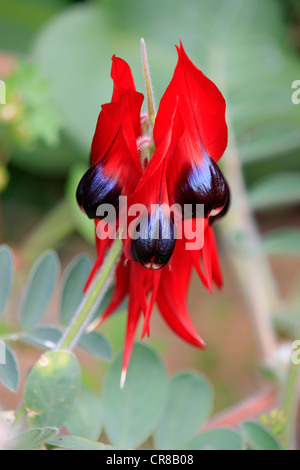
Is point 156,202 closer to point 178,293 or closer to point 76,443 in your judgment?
point 178,293

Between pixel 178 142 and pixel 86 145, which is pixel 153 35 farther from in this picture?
pixel 178 142

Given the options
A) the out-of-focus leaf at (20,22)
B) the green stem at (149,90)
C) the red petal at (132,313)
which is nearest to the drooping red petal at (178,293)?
the red petal at (132,313)

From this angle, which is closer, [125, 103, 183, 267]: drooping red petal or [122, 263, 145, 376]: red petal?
[125, 103, 183, 267]: drooping red petal

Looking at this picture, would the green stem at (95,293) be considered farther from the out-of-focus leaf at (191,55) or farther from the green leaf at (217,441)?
the out-of-focus leaf at (191,55)

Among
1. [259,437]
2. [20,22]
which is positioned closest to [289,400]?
[259,437]

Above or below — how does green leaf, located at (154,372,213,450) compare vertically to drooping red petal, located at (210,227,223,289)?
below

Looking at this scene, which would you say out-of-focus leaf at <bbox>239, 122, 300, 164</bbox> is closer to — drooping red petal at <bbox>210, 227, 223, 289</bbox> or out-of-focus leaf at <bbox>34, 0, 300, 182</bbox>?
out-of-focus leaf at <bbox>34, 0, 300, 182</bbox>

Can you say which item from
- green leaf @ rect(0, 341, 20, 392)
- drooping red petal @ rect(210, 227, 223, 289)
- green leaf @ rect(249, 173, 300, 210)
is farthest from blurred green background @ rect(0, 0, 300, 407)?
green leaf @ rect(0, 341, 20, 392)
